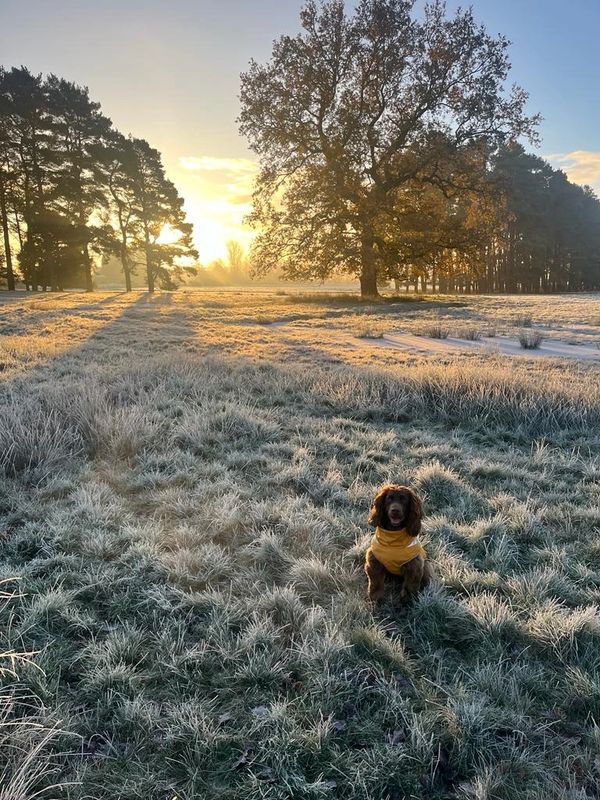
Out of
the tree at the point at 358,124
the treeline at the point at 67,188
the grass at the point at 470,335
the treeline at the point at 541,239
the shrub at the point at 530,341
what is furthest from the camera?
the treeline at the point at 541,239

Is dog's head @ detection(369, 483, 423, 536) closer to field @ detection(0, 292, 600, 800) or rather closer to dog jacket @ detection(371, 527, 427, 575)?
dog jacket @ detection(371, 527, 427, 575)

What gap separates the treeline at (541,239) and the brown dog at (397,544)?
4059 centimetres

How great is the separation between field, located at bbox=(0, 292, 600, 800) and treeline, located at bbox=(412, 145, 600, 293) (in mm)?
38486

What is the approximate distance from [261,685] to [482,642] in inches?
45.8

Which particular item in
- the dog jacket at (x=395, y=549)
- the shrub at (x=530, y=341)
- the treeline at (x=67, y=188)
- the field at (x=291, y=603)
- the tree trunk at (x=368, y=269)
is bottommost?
the field at (x=291, y=603)

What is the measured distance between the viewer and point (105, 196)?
1422 inches

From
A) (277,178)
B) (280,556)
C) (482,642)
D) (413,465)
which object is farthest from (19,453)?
(277,178)

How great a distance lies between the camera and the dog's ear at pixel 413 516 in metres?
2.56

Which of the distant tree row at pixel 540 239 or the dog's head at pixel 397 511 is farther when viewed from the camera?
the distant tree row at pixel 540 239

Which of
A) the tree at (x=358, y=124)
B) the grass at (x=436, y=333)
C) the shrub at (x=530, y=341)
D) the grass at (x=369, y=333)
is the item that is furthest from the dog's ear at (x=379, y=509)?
the tree at (x=358, y=124)

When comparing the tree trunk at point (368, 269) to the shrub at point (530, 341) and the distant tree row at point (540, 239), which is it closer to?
the distant tree row at point (540, 239)

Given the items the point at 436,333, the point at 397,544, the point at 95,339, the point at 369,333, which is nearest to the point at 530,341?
the point at 436,333

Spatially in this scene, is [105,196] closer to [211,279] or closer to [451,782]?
[451,782]

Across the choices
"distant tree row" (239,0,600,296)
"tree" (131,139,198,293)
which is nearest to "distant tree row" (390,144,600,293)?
"distant tree row" (239,0,600,296)
